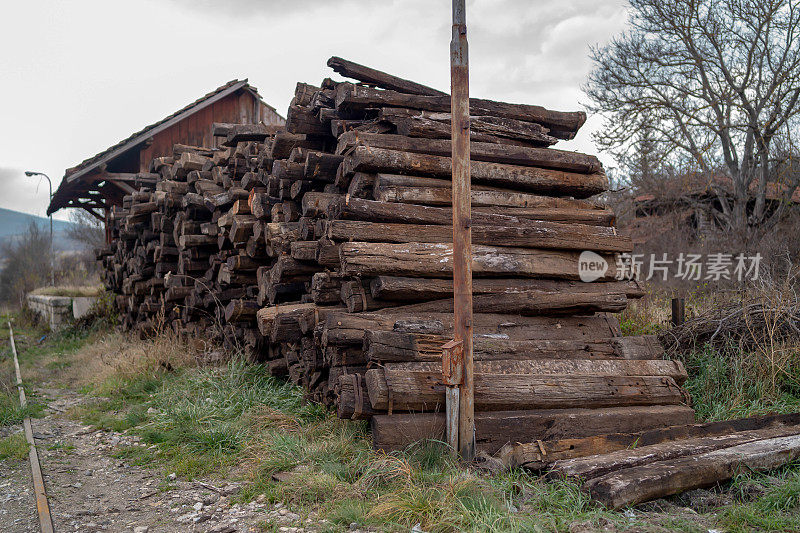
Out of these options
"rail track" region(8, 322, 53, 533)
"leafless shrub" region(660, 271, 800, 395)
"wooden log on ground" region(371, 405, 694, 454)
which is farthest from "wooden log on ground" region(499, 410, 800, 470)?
"rail track" region(8, 322, 53, 533)

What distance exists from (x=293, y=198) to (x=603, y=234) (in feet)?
11.6

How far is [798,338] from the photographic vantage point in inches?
254

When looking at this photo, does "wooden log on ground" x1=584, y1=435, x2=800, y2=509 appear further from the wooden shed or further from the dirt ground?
the wooden shed

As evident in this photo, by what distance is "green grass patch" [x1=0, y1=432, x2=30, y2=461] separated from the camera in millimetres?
5777

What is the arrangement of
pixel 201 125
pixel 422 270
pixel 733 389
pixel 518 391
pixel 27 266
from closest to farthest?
1. pixel 518 391
2. pixel 422 270
3. pixel 733 389
4. pixel 201 125
5. pixel 27 266

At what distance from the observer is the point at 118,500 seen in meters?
4.74

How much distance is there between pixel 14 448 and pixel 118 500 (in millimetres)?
1962

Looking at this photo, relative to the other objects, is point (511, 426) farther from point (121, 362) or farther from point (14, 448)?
point (121, 362)

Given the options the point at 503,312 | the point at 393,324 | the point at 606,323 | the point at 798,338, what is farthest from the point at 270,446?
the point at 798,338

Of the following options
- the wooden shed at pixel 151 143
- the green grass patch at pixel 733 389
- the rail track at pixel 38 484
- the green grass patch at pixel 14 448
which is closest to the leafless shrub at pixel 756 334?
the green grass patch at pixel 733 389

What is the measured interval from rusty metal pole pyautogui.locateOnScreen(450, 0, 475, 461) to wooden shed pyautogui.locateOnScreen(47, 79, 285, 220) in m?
13.5

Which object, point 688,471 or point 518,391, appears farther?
point 518,391

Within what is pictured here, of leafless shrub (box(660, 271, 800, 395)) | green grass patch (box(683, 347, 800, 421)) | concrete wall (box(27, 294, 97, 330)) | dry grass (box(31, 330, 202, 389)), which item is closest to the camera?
green grass patch (box(683, 347, 800, 421))

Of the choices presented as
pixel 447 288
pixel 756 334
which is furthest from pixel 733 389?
pixel 447 288
